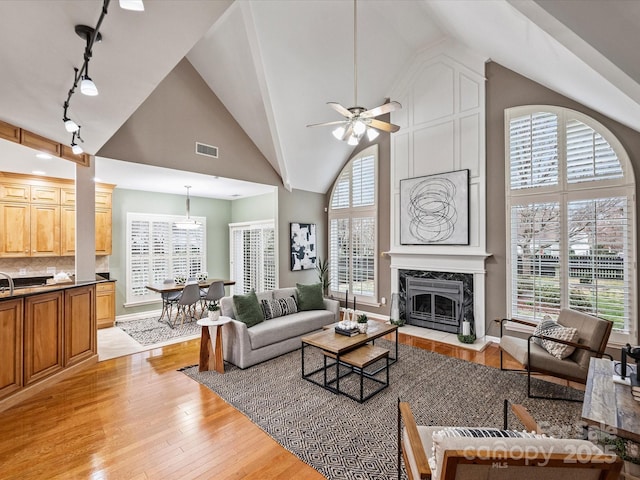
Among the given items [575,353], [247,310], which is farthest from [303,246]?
[575,353]

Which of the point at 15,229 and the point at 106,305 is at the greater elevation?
the point at 15,229

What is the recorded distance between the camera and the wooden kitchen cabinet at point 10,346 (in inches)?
117

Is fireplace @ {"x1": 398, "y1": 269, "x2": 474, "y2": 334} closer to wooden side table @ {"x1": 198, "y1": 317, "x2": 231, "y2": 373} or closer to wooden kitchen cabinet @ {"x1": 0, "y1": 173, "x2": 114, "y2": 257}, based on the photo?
wooden side table @ {"x1": 198, "y1": 317, "x2": 231, "y2": 373}

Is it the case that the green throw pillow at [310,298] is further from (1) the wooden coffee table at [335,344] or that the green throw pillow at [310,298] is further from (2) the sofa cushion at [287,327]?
(1) the wooden coffee table at [335,344]

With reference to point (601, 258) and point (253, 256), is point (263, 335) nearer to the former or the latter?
point (253, 256)

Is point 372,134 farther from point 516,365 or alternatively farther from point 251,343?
point 516,365

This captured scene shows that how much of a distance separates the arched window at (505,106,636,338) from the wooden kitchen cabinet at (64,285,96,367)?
6166 mm

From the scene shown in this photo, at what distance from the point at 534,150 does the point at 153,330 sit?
7123 millimetres

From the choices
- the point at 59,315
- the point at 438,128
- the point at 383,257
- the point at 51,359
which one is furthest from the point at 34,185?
the point at 438,128

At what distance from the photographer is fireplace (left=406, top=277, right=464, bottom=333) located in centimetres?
523

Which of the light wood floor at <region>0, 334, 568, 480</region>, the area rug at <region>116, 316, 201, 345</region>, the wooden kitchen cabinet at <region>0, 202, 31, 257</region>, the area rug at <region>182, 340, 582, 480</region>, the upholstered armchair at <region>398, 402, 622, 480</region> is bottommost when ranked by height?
the area rug at <region>116, 316, 201, 345</region>

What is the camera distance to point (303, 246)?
6.80m

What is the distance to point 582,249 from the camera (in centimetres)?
411

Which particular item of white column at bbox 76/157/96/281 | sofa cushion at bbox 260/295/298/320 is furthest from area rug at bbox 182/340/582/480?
white column at bbox 76/157/96/281
